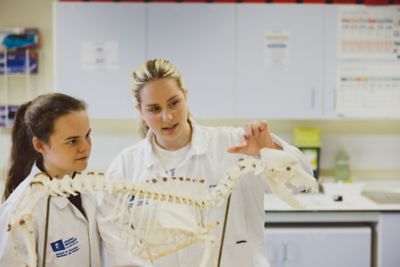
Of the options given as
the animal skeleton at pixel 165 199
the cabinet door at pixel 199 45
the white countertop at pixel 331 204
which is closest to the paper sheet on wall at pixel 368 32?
the cabinet door at pixel 199 45

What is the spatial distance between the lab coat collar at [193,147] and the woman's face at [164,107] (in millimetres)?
91

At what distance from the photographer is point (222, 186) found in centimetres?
106

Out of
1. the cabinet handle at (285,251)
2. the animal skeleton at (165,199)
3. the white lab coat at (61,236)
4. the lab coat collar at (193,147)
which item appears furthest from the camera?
the cabinet handle at (285,251)

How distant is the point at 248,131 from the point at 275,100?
1592mm

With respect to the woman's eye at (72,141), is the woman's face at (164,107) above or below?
above

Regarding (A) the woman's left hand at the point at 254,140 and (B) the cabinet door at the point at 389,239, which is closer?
(A) the woman's left hand at the point at 254,140

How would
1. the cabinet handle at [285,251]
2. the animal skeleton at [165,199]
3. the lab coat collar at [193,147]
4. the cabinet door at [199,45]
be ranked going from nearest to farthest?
the animal skeleton at [165,199] → the lab coat collar at [193,147] → the cabinet handle at [285,251] → the cabinet door at [199,45]

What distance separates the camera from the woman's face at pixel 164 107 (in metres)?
1.35

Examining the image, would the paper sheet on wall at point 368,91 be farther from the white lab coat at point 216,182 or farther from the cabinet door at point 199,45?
the white lab coat at point 216,182

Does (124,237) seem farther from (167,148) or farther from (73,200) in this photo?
(167,148)

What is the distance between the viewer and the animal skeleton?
3.26 ft

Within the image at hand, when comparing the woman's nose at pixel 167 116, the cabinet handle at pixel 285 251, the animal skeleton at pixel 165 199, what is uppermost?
the woman's nose at pixel 167 116

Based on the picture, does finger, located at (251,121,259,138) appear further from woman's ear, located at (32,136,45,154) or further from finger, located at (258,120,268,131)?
woman's ear, located at (32,136,45,154)

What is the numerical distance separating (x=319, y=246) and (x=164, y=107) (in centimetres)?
162
